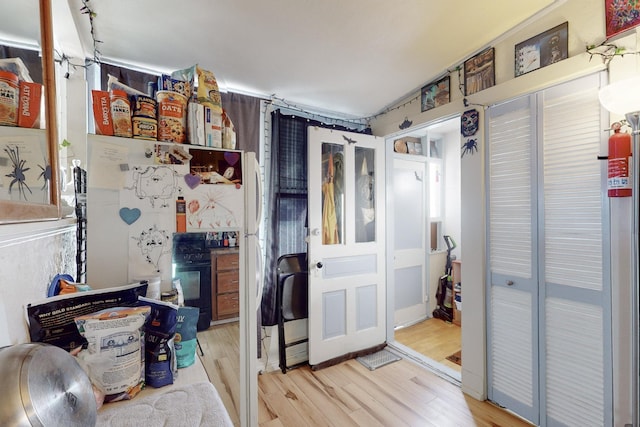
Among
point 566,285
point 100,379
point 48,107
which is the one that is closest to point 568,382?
point 566,285

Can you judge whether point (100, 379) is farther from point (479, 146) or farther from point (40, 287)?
point (479, 146)

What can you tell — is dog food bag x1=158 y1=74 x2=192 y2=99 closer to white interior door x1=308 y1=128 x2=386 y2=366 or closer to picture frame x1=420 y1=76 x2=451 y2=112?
white interior door x1=308 y1=128 x2=386 y2=366

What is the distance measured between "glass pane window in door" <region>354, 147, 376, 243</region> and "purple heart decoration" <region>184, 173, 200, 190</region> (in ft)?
5.66

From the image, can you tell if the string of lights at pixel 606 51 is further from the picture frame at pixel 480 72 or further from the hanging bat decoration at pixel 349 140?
the hanging bat decoration at pixel 349 140

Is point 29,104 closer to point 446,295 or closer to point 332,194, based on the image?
point 332,194

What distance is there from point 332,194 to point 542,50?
173cm

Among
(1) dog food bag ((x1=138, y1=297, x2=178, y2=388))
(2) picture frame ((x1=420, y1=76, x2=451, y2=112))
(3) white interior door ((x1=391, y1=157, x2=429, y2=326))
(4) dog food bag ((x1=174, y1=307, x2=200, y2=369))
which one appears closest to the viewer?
(1) dog food bag ((x1=138, y1=297, x2=178, y2=388))

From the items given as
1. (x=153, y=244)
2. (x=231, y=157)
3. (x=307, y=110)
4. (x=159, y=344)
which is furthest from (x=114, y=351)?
(x=307, y=110)

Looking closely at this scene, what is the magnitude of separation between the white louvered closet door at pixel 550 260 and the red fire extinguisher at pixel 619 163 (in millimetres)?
90

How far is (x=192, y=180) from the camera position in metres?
1.21

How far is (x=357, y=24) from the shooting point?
1.59 m

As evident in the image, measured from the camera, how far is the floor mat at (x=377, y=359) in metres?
2.44

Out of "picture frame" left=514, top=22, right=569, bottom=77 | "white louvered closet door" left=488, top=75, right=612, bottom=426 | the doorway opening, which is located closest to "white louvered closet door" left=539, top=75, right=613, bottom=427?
"white louvered closet door" left=488, top=75, right=612, bottom=426

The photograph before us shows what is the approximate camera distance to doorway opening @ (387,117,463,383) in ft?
9.93
